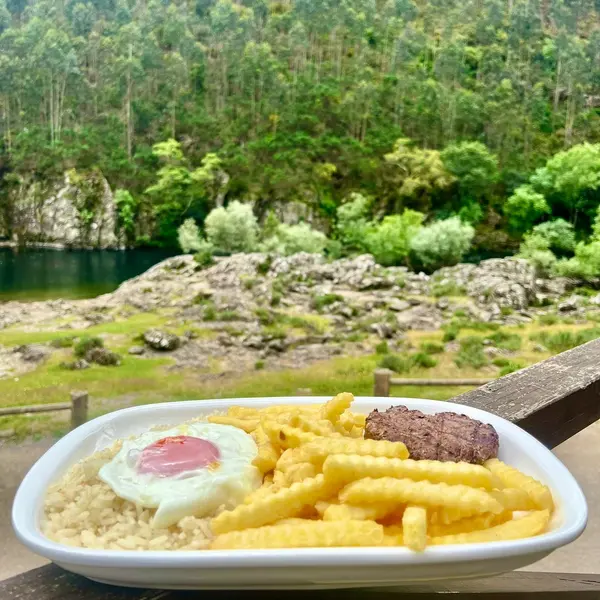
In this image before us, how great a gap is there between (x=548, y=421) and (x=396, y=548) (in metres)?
0.39

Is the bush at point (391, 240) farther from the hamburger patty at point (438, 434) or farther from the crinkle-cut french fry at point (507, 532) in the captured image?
the crinkle-cut french fry at point (507, 532)

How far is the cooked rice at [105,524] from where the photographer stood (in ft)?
1.46

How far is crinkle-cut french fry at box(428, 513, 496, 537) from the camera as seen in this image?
46 centimetres

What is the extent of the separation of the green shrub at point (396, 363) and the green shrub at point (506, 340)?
2.64 ft

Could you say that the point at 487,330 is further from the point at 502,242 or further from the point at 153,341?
the point at 153,341

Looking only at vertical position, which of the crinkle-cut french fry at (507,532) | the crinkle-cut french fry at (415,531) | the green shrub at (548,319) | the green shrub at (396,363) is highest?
the crinkle-cut french fry at (415,531)

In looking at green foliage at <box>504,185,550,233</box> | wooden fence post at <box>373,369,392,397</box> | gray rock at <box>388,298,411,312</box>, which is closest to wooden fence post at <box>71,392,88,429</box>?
wooden fence post at <box>373,369,392,397</box>

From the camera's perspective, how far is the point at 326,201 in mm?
7672

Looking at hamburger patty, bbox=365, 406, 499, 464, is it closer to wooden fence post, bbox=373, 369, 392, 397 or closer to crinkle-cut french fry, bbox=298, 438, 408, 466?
crinkle-cut french fry, bbox=298, 438, 408, 466

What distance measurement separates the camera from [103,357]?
5.83m

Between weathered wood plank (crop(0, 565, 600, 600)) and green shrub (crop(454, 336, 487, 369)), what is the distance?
571 cm

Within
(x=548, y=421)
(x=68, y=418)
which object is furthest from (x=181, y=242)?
(x=548, y=421)

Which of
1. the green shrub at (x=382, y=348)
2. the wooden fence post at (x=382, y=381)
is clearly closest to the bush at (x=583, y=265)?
the green shrub at (x=382, y=348)

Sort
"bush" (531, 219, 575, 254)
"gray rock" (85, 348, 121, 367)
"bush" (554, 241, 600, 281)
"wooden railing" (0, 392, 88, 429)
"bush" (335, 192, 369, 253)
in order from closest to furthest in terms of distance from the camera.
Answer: "wooden railing" (0, 392, 88, 429), "gray rock" (85, 348, 121, 367), "bush" (554, 241, 600, 281), "bush" (335, 192, 369, 253), "bush" (531, 219, 575, 254)
